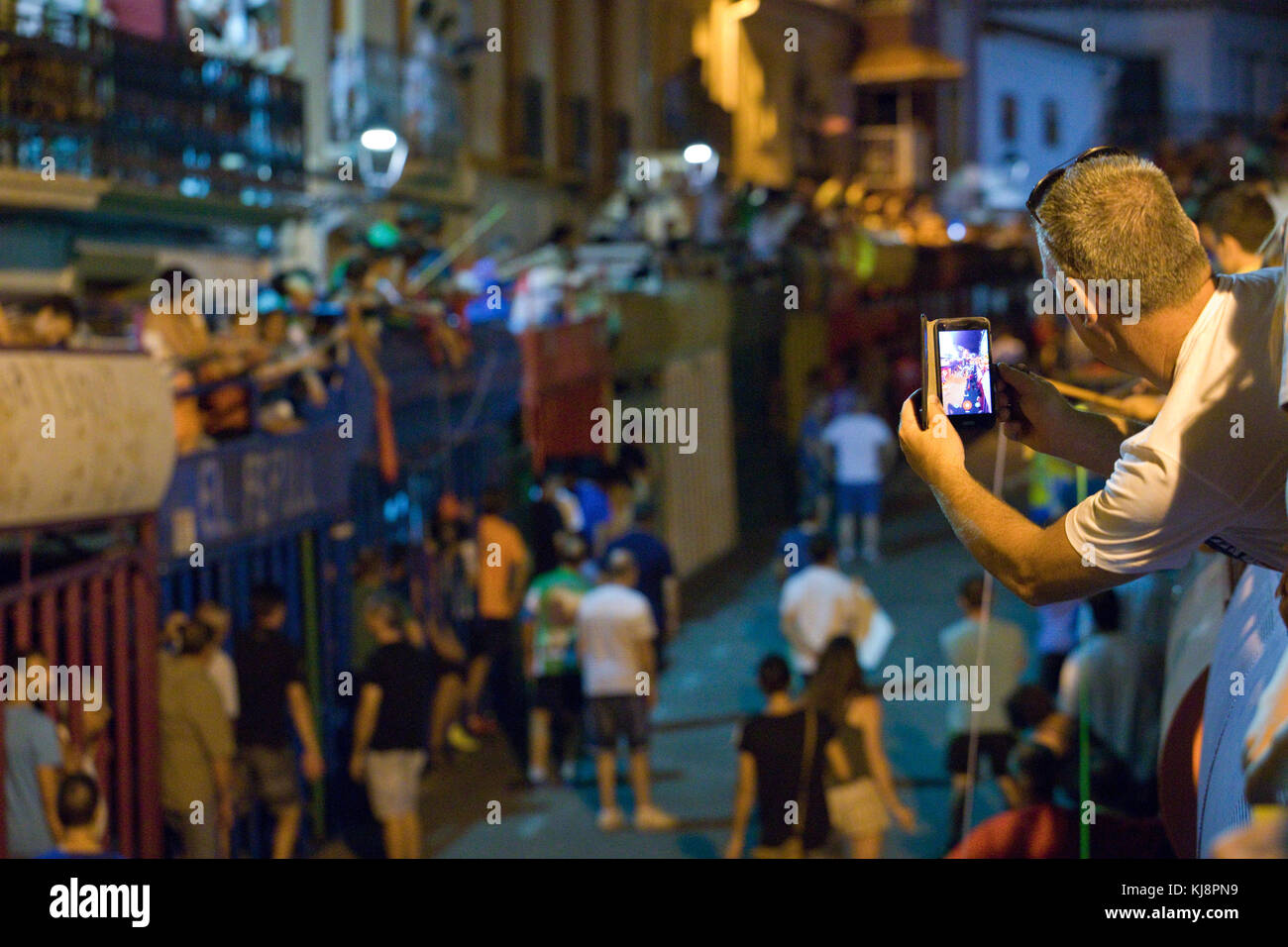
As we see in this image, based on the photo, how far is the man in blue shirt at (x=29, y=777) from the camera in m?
6.16

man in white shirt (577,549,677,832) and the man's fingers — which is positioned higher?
the man's fingers

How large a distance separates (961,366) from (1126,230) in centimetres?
38

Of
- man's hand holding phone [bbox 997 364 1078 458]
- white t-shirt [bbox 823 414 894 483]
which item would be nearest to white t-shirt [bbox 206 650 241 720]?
man's hand holding phone [bbox 997 364 1078 458]

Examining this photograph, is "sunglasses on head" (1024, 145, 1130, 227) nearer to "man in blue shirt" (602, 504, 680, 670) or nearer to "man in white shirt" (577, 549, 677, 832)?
"man in white shirt" (577, 549, 677, 832)

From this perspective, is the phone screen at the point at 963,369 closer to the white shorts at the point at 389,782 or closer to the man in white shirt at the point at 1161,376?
the man in white shirt at the point at 1161,376

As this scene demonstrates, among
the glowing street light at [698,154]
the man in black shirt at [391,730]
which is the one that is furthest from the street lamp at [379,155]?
the glowing street light at [698,154]

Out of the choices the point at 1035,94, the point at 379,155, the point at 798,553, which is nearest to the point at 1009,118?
the point at 1035,94

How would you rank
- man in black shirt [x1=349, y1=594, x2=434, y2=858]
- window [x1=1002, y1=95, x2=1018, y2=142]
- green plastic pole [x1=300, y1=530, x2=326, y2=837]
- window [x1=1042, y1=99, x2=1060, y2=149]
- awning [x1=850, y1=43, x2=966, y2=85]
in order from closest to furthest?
man in black shirt [x1=349, y1=594, x2=434, y2=858] → green plastic pole [x1=300, y1=530, x2=326, y2=837] → awning [x1=850, y1=43, x2=966, y2=85] → window [x1=1002, y1=95, x2=1018, y2=142] → window [x1=1042, y1=99, x2=1060, y2=149]

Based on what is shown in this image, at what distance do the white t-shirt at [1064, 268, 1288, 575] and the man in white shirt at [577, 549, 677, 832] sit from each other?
7.64 metres

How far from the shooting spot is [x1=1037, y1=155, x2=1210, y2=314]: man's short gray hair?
2.48m

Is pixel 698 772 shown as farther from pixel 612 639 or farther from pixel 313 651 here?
pixel 313 651

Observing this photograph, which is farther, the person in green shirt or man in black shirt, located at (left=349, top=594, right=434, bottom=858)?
the person in green shirt

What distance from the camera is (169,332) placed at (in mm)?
8695

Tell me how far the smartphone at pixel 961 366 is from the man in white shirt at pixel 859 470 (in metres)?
14.3
